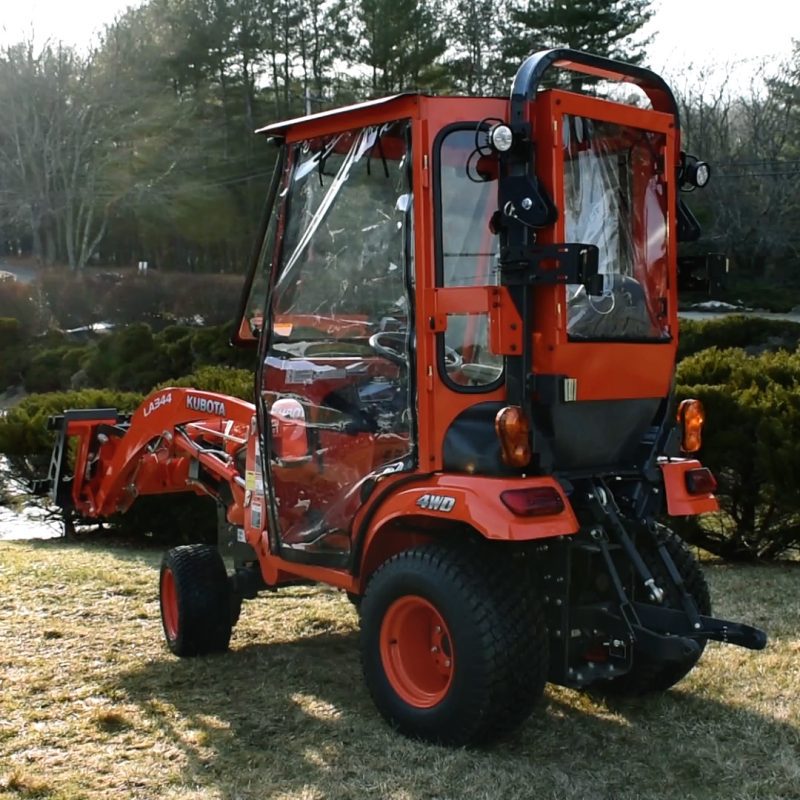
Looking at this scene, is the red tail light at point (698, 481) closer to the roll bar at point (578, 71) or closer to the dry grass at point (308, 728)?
the dry grass at point (308, 728)

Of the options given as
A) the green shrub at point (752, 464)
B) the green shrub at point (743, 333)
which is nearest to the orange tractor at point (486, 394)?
the green shrub at point (752, 464)

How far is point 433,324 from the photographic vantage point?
4.05 m

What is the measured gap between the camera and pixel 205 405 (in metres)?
5.66

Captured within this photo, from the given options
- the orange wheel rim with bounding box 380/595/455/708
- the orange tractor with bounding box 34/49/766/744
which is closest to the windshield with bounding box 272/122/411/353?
the orange tractor with bounding box 34/49/766/744

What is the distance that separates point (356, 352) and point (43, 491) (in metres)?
3.34

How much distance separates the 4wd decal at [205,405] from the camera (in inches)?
219

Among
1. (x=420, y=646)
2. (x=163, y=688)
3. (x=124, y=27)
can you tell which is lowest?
(x=163, y=688)

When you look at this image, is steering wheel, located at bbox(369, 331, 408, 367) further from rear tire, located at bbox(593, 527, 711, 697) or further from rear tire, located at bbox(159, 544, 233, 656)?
rear tire, located at bbox(159, 544, 233, 656)

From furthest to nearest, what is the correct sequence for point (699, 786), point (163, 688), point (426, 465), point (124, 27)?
point (124, 27) → point (163, 688) → point (426, 465) → point (699, 786)

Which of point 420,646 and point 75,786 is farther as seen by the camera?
point 420,646

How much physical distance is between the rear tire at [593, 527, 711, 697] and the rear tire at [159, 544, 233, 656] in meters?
1.81

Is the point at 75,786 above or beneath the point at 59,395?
beneath

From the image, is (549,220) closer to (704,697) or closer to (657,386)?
(657,386)

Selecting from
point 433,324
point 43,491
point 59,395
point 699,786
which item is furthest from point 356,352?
point 59,395
